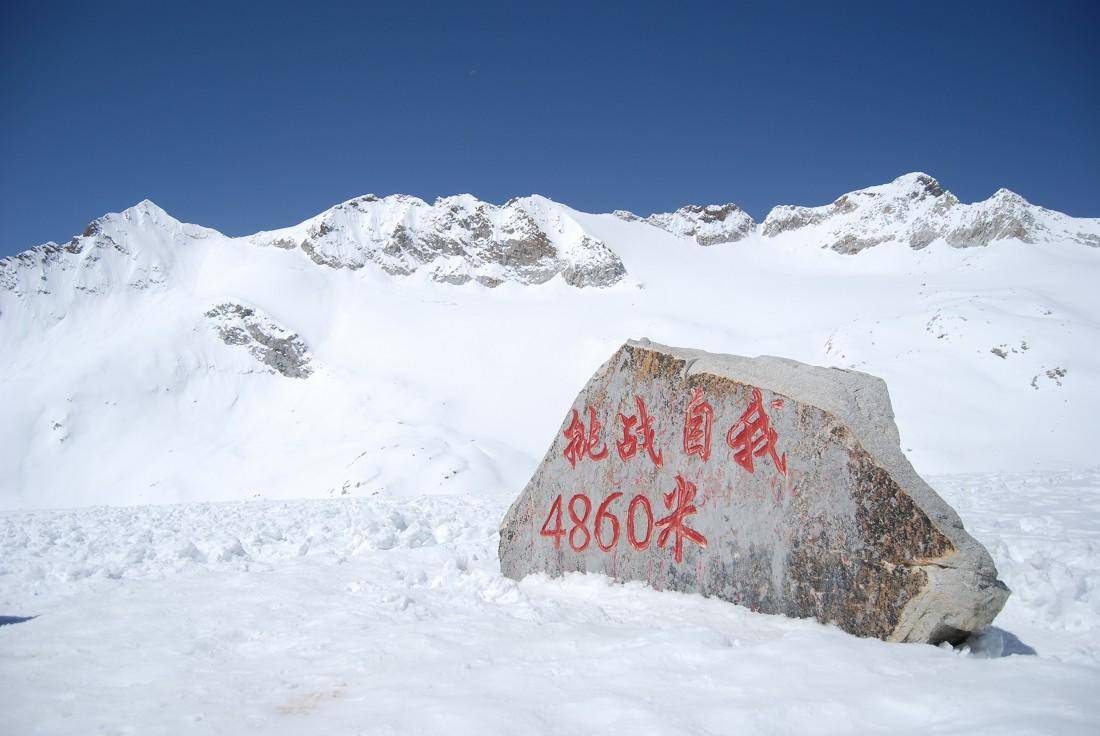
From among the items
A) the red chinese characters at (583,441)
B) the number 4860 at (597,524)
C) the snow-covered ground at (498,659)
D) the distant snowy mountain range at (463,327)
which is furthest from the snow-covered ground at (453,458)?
the red chinese characters at (583,441)

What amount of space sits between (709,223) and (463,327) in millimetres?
37821

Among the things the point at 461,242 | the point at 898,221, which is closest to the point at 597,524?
the point at 461,242

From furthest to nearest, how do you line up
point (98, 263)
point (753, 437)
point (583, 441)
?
point (98, 263)
point (583, 441)
point (753, 437)

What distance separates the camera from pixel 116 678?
349cm

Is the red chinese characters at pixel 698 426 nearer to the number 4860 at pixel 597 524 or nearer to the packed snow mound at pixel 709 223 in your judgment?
the number 4860 at pixel 597 524

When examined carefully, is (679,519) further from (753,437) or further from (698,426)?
(753,437)

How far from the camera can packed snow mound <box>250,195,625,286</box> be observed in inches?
2361

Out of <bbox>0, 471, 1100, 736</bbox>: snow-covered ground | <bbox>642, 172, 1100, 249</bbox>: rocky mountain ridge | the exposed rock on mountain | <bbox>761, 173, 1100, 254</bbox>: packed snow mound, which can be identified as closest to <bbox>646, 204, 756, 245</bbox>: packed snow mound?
<bbox>642, 172, 1100, 249</bbox>: rocky mountain ridge

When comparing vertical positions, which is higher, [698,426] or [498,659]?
[698,426]

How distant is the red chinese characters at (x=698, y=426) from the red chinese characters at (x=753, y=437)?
19 cm

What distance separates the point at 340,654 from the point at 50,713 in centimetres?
137

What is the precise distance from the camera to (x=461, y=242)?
63.7m

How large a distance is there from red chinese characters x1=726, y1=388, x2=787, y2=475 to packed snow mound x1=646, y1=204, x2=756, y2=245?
6944 centimetres

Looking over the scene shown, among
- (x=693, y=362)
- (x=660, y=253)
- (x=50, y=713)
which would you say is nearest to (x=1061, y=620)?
(x=693, y=362)
